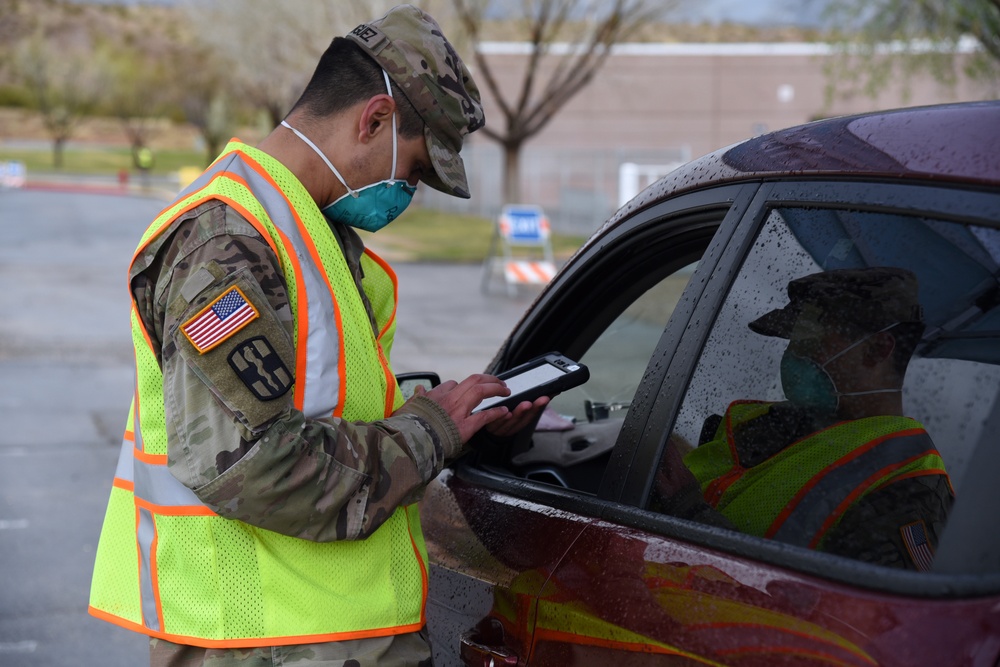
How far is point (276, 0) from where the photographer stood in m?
30.5

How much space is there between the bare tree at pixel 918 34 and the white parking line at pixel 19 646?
1444 cm

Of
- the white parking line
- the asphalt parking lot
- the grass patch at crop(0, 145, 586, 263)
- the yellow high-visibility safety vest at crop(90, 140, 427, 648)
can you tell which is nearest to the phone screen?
the yellow high-visibility safety vest at crop(90, 140, 427, 648)

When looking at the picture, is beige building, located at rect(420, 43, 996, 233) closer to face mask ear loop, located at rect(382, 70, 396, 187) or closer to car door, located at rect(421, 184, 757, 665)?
car door, located at rect(421, 184, 757, 665)

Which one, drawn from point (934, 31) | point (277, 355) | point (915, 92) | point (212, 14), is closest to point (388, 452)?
point (277, 355)

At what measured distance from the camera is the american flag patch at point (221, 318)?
1.78 metres

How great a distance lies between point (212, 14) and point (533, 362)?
50.0 metres

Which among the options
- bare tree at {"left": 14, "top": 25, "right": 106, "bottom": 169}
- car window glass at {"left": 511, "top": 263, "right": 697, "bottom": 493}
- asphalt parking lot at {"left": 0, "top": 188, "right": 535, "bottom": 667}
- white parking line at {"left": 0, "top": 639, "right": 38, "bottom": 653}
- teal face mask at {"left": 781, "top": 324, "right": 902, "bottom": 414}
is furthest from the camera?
bare tree at {"left": 14, "top": 25, "right": 106, "bottom": 169}

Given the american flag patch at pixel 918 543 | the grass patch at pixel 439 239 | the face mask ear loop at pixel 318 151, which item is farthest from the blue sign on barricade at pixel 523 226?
the american flag patch at pixel 918 543

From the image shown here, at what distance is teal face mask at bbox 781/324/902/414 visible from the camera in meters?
1.82

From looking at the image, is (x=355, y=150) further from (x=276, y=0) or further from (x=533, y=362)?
(x=276, y=0)

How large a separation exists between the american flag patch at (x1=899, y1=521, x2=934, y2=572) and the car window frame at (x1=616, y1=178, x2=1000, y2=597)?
0.66 feet

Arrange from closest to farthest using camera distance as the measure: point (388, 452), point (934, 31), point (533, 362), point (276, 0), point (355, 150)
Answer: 1. point (388, 452)
2. point (355, 150)
3. point (533, 362)
4. point (934, 31)
5. point (276, 0)

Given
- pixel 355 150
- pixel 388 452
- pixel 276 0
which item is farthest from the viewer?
pixel 276 0

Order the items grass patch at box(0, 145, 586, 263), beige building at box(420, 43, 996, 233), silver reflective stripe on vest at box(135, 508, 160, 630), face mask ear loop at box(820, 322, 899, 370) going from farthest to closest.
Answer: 1. beige building at box(420, 43, 996, 233)
2. grass patch at box(0, 145, 586, 263)
3. silver reflective stripe on vest at box(135, 508, 160, 630)
4. face mask ear loop at box(820, 322, 899, 370)
